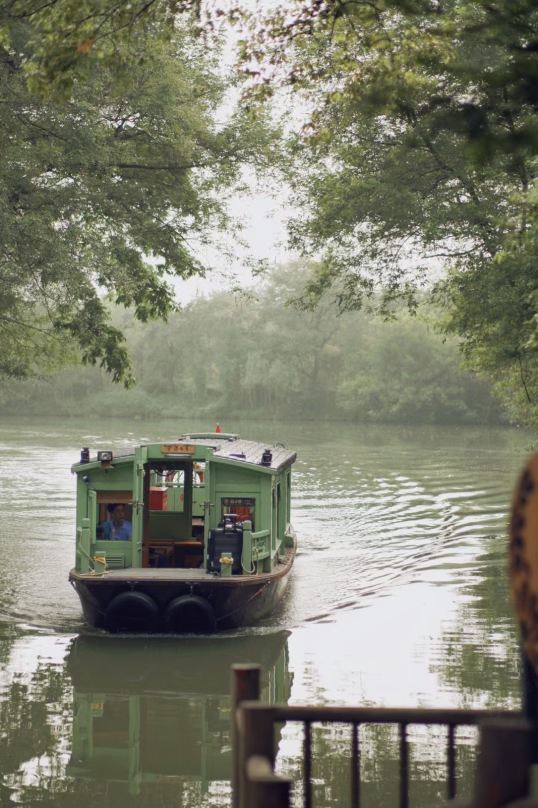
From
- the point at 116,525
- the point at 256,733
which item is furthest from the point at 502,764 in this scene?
the point at 116,525

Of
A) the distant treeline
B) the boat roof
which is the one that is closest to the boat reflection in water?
the boat roof

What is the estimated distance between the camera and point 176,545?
16406 millimetres

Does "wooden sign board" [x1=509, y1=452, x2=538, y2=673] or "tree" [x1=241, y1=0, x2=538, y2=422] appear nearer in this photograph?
"wooden sign board" [x1=509, y1=452, x2=538, y2=673]

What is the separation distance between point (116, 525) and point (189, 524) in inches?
55.8

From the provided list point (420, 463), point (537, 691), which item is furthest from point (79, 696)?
point (420, 463)

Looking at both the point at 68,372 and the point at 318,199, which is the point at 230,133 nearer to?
the point at 318,199

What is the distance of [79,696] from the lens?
1230 cm

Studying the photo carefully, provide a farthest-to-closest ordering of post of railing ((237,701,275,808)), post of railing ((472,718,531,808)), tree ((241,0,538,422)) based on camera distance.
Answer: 1. tree ((241,0,538,422))
2. post of railing ((237,701,275,808))
3. post of railing ((472,718,531,808))

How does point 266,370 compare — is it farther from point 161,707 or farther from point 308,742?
point 308,742

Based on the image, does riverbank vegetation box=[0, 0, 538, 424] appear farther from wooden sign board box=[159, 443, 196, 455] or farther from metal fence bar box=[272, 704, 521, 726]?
metal fence bar box=[272, 704, 521, 726]

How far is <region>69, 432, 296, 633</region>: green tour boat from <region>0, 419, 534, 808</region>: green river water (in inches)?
15.9

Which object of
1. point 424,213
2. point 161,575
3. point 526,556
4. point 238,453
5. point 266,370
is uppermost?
point 266,370

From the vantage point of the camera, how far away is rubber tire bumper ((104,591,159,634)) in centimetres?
1452

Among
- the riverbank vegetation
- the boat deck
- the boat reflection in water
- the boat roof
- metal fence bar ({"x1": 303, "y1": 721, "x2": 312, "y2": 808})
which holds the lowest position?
the boat reflection in water
